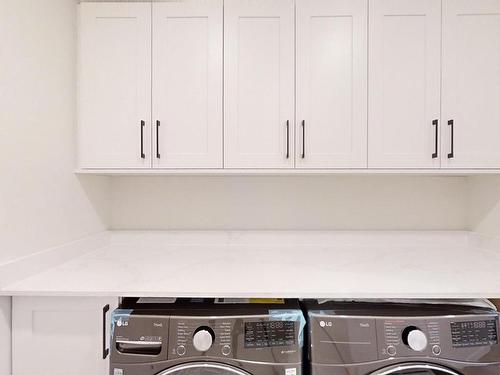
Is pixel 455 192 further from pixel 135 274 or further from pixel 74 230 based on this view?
pixel 74 230

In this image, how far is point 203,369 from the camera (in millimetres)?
990

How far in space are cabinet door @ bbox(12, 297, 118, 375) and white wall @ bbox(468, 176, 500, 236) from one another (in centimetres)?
198

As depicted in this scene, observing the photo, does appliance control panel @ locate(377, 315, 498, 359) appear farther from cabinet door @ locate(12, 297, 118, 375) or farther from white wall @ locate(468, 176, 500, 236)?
cabinet door @ locate(12, 297, 118, 375)

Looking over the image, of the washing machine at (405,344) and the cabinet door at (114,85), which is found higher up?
the cabinet door at (114,85)

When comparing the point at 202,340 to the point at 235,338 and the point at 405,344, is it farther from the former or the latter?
the point at 405,344

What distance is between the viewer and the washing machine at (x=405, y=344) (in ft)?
3.21

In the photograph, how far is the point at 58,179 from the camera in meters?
1.34

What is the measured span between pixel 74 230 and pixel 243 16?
4.65 ft

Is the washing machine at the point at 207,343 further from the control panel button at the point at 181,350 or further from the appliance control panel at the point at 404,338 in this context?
the appliance control panel at the point at 404,338

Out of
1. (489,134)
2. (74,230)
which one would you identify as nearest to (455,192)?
(489,134)

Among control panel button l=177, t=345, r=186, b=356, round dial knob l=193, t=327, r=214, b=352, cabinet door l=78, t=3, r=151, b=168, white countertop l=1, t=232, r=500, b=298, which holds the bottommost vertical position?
control panel button l=177, t=345, r=186, b=356

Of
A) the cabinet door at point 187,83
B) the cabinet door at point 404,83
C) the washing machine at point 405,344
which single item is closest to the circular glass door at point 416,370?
the washing machine at point 405,344

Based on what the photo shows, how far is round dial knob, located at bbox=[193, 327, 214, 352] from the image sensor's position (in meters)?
0.98

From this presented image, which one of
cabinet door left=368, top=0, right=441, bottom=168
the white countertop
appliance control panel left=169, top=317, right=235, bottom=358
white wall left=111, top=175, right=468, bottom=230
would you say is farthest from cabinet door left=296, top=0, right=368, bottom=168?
appliance control panel left=169, top=317, right=235, bottom=358
